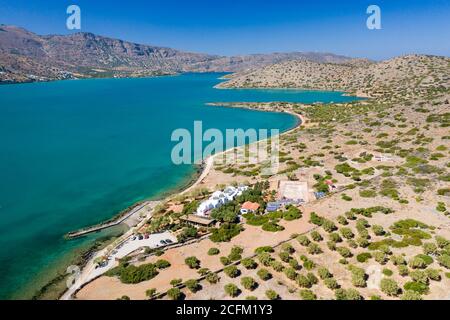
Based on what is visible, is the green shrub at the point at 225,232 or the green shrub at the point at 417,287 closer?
the green shrub at the point at 417,287

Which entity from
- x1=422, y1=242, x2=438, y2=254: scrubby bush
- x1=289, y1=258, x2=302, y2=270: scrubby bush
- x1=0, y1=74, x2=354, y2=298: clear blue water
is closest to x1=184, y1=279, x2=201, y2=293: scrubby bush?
x1=289, y1=258, x2=302, y2=270: scrubby bush

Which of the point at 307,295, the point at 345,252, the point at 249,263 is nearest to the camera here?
the point at 307,295

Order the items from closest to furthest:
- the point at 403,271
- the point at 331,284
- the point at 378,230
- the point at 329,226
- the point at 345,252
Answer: the point at 331,284, the point at 403,271, the point at 345,252, the point at 378,230, the point at 329,226

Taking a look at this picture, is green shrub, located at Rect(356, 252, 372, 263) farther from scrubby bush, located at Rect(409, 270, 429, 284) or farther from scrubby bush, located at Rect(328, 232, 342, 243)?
scrubby bush, located at Rect(409, 270, 429, 284)

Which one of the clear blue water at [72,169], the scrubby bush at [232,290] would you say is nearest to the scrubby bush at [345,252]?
the scrubby bush at [232,290]

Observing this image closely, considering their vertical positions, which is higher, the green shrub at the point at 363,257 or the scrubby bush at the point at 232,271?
the green shrub at the point at 363,257

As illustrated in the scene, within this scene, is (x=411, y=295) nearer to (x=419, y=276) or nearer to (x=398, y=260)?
(x=419, y=276)

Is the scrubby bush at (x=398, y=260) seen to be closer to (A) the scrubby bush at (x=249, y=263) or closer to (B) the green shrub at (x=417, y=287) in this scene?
(B) the green shrub at (x=417, y=287)

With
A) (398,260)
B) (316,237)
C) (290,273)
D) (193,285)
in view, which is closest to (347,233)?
(316,237)
